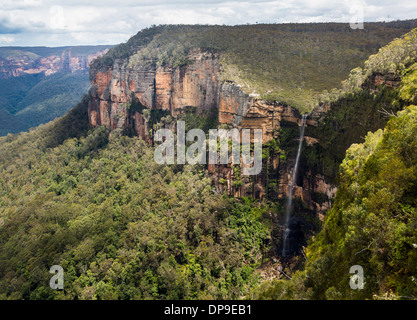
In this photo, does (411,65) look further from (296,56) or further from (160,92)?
(160,92)

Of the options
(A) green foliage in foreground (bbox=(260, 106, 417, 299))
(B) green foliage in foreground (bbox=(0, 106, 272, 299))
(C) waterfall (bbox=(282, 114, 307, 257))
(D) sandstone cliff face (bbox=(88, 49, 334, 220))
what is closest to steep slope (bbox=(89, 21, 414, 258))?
(D) sandstone cliff face (bbox=(88, 49, 334, 220))

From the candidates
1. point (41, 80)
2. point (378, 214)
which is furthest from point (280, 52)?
point (41, 80)

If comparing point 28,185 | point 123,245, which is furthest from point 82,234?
point 28,185

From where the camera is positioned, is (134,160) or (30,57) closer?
(134,160)

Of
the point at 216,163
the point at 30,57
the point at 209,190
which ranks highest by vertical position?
the point at 30,57

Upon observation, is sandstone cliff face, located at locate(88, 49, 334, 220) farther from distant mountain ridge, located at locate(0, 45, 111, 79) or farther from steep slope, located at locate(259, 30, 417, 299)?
distant mountain ridge, located at locate(0, 45, 111, 79)

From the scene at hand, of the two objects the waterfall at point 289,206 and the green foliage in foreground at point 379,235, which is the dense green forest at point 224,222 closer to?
the green foliage in foreground at point 379,235

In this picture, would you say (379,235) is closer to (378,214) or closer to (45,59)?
(378,214)
